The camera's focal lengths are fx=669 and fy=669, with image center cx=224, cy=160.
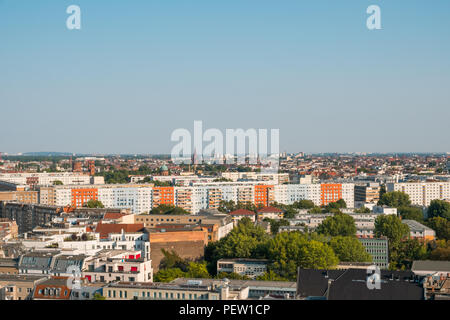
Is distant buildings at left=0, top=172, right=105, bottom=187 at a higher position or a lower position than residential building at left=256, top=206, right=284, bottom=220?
higher

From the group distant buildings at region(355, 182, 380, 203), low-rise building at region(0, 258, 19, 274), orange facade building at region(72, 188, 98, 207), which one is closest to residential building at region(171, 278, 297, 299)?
low-rise building at region(0, 258, 19, 274)

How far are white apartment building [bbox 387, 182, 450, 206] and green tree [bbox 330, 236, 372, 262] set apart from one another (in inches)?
945

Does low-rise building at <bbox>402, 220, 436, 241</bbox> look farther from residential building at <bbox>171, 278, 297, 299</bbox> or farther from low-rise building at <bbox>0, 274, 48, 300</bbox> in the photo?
low-rise building at <bbox>0, 274, 48, 300</bbox>

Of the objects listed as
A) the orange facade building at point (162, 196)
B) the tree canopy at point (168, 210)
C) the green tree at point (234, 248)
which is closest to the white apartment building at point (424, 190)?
the orange facade building at point (162, 196)

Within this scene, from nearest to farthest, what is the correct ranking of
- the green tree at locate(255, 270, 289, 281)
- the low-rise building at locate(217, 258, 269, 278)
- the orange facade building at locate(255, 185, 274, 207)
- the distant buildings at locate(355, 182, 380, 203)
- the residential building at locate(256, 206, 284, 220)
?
the green tree at locate(255, 270, 289, 281) < the low-rise building at locate(217, 258, 269, 278) < the residential building at locate(256, 206, 284, 220) < the orange facade building at locate(255, 185, 274, 207) < the distant buildings at locate(355, 182, 380, 203)

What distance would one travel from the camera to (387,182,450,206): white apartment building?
4331 centimetres

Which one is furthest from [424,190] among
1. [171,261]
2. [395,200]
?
[171,261]

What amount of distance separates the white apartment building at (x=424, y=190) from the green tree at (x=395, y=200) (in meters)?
3.49

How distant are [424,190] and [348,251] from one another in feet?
84.8

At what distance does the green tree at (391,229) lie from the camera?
24.2 meters

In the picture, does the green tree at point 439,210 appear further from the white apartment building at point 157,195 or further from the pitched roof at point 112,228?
the pitched roof at point 112,228

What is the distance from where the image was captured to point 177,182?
45.6 meters

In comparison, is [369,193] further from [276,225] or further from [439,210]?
[276,225]
